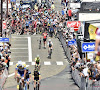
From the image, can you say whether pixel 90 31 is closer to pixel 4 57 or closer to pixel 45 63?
pixel 45 63

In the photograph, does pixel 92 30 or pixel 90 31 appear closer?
pixel 92 30

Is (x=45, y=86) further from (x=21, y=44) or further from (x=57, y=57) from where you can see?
(x=21, y=44)

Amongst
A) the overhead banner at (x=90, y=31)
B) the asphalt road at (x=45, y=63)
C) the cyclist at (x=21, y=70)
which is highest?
the overhead banner at (x=90, y=31)

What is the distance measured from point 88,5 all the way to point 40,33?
25.8ft

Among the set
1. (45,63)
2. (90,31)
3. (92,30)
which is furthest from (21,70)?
(45,63)

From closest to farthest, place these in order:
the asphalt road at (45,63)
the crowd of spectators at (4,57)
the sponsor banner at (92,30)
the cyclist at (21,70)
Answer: the cyclist at (21,70)
the crowd of spectators at (4,57)
the asphalt road at (45,63)
the sponsor banner at (92,30)

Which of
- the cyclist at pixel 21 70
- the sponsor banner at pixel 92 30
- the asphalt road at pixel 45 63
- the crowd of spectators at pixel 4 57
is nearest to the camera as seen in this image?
the cyclist at pixel 21 70

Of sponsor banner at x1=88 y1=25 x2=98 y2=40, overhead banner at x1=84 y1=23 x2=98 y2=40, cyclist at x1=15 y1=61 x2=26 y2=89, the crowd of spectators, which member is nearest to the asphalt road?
the crowd of spectators

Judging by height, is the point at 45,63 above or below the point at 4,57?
below

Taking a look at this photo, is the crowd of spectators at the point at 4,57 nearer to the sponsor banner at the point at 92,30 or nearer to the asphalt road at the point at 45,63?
the asphalt road at the point at 45,63

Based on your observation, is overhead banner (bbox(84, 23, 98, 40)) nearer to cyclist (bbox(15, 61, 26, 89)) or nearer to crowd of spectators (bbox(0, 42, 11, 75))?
crowd of spectators (bbox(0, 42, 11, 75))

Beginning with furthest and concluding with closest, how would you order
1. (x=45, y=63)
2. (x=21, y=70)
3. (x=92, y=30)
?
(x=45, y=63) < (x=92, y=30) < (x=21, y=70)

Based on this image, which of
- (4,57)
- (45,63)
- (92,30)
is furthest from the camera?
(45,63)

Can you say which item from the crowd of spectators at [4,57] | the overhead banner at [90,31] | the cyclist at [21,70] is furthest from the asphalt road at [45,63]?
the cyclist at [21,70]
